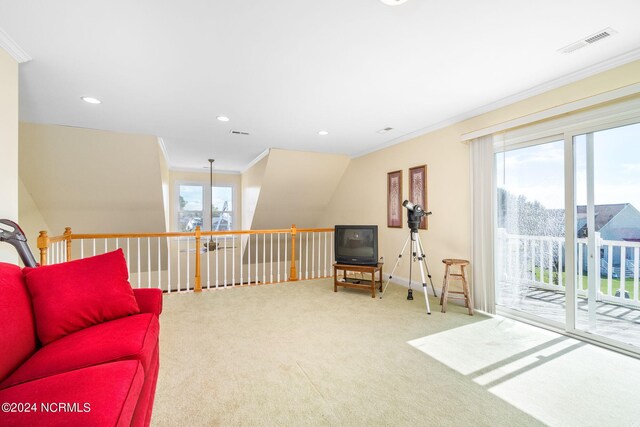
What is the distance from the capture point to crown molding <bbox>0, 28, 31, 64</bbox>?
1.94 m

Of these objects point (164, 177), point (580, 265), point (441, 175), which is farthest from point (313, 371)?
point (164, 177)

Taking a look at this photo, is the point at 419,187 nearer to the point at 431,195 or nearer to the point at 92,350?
the point at 431,195

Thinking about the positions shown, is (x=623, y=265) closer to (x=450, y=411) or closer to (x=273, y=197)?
(x=450, y=411)

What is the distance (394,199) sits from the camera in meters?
4.61

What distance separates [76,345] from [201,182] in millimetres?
6507

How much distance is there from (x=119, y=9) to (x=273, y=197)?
4.48m

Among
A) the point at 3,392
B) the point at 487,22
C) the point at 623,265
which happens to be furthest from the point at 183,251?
the point at 623,265

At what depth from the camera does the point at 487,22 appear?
5.97 feet

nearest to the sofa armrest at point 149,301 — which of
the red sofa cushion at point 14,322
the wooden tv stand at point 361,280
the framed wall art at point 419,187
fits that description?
the red sofa cushion at point 14,322

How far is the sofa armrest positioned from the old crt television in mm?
2699

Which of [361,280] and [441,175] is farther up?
[441,175]

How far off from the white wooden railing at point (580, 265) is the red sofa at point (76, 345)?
3563mm

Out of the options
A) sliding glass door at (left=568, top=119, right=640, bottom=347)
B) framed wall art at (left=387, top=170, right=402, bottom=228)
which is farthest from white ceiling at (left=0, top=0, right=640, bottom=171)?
framed wall art at (left=387, top=170, right=402, bottom=228)

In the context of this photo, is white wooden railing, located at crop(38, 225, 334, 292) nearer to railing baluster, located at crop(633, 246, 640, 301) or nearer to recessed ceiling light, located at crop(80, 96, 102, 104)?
recessed ceiling light, located at crop(80, 96, 102, 104)
